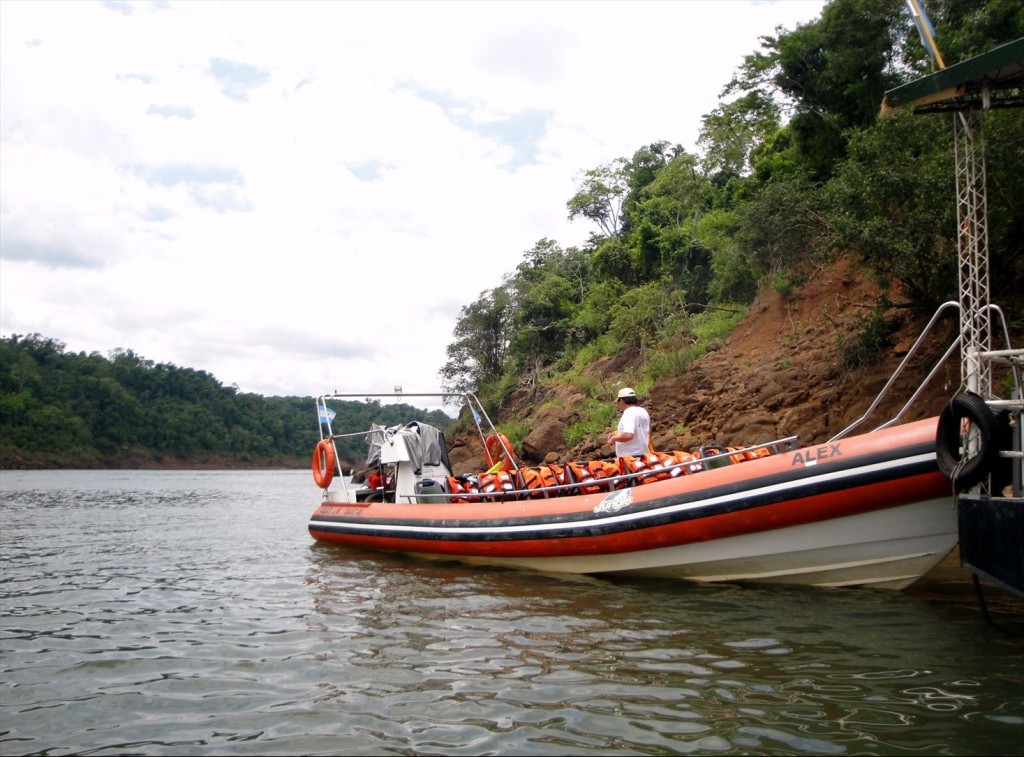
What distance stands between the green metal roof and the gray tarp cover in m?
6.70

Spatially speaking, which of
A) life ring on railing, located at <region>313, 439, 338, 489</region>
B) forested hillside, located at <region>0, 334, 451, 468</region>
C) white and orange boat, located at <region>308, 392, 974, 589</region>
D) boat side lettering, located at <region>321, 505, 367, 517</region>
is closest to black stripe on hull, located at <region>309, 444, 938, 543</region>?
white and orange boat, located at <region>308, 392, 974, 589</region>

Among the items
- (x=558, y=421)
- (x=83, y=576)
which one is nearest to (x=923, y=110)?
(x=83, y=576)

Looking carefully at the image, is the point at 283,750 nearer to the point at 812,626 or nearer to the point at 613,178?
the point at 812,626

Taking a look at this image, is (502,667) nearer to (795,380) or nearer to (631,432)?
(631,432)

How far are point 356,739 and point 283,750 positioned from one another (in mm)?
328

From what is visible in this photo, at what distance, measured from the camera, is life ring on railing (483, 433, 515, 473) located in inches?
428

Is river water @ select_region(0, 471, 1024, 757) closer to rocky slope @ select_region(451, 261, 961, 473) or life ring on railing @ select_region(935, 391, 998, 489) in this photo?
life ring on railing @ select_region(935, 391, 998, 489)

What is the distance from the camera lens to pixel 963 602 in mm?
6707

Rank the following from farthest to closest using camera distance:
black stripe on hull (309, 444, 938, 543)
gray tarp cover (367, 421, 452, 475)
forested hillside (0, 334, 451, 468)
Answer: forested hillside (0, 334, 451, 468) < gray tarp cover (367, 421, 452, 475) < black stripe on hull (309, 444, 938, 543)

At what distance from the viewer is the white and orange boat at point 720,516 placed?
20.9 feet

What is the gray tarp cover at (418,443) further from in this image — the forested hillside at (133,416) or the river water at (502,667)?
the forested hillside at (133,416)

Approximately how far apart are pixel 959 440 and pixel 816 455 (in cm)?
109

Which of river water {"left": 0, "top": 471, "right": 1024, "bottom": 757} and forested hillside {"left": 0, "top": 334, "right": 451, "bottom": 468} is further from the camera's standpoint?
forested hillside {"left": 0, "top": 334, "right": 451, "bottom": 468}

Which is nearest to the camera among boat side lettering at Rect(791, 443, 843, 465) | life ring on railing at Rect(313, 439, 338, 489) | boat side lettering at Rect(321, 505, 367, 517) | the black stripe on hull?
the black stripe on hull
